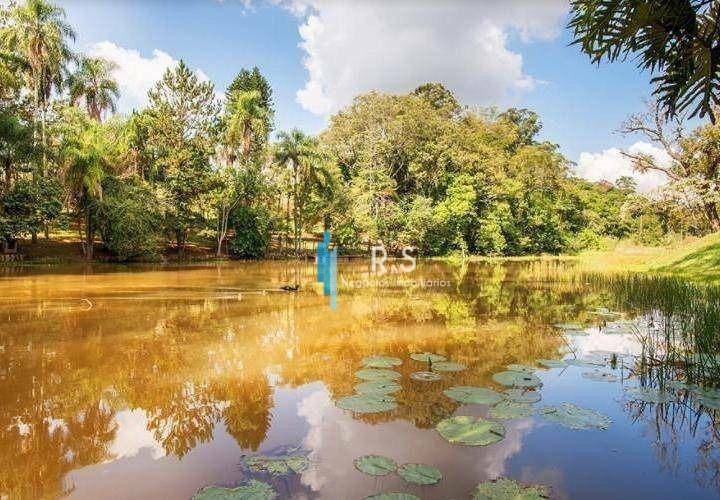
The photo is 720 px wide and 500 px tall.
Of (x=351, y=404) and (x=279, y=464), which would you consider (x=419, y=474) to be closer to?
(x=279, y=464)

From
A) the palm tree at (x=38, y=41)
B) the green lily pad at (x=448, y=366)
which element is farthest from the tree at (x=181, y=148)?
the green lily pad at (x=448, y=366)

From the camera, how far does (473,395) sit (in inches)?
200

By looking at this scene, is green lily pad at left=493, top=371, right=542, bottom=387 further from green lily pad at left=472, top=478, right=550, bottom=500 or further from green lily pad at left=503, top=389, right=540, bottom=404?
green lily pad at left=472, top=478, right=550, bottom=500

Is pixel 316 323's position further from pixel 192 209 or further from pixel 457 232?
pixel 457 232

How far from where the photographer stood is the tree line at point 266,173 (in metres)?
24.0

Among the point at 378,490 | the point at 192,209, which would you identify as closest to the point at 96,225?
the point at 192,209

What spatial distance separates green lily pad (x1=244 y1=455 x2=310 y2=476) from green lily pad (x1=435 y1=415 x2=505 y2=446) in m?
1.26

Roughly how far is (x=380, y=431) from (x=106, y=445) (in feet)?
7.68

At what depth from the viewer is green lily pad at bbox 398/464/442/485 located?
3.35m

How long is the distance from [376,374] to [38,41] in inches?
1102

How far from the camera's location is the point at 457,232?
3816cm

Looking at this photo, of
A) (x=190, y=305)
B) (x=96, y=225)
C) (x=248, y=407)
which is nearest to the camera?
(x=248, y=407)

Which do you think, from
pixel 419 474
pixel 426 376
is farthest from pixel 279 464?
pixel 426 376

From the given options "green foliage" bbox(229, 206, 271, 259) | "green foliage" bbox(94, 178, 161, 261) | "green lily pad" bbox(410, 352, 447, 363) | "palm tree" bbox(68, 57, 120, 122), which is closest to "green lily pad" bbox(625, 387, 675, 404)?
"green lily pad" bbox(410, 352, 447, 363)
